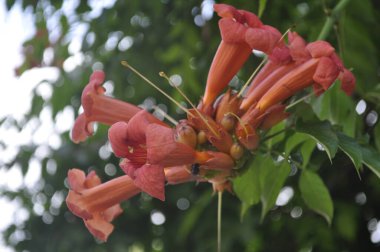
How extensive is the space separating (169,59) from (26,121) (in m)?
1.32

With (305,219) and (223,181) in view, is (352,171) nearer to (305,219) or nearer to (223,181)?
(305,219)

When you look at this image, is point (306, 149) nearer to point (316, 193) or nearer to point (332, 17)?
point (316, 193)

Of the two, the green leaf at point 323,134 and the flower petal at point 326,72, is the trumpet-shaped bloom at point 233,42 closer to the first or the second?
the flower petal at point 326,72

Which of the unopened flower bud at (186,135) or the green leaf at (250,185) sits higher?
the unopened flower bud at (186,135)

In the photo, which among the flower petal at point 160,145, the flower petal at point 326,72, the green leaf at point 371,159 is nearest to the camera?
the flower petal at point 160,145

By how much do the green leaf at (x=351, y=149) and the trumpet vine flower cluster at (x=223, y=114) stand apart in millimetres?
189

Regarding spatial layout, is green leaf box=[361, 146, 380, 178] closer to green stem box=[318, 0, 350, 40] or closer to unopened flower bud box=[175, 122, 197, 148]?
unopened flower bud box=[175, 122, 197, 148]

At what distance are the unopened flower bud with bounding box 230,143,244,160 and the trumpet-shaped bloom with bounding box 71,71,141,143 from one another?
1.15 feet

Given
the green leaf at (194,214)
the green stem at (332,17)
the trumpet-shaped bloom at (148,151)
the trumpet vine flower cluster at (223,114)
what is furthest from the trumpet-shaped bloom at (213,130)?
the green leaf at (194,214)

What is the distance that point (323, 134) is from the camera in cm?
179

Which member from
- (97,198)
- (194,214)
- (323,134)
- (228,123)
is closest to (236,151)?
(228,123)

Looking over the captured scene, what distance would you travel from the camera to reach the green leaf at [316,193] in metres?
2.37

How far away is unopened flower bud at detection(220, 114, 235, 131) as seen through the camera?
74.4 inches

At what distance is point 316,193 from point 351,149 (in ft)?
2.16
